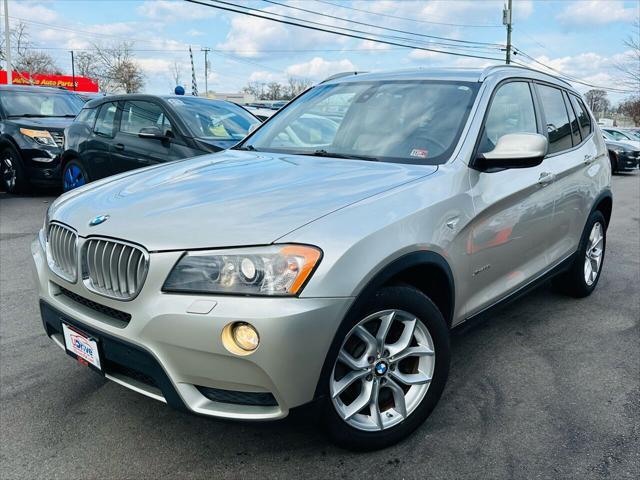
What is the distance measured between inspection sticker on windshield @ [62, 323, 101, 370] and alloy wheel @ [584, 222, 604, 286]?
382cm

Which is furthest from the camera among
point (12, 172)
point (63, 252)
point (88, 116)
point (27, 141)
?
point (12, 172)

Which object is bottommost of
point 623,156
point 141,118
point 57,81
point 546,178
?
point 57,81

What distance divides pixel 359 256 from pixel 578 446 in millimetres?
1443

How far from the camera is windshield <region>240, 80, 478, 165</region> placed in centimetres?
313

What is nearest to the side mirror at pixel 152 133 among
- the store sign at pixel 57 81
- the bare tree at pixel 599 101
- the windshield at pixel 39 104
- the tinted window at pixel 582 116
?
the tinted window at pixel 582 116

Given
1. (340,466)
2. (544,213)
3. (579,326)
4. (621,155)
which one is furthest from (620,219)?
(621,155)

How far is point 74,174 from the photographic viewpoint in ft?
26.9

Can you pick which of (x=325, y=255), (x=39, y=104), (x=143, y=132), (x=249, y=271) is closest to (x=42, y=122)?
(x=39, y=104)

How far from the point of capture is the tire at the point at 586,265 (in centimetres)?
452

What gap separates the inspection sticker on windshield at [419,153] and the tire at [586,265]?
6.72 feet

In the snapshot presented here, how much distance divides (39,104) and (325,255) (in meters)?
10.2

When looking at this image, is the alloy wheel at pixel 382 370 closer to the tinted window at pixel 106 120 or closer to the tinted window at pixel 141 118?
the tinted window at pixel 141 118

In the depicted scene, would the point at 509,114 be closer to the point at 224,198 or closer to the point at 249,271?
the point at 224,198

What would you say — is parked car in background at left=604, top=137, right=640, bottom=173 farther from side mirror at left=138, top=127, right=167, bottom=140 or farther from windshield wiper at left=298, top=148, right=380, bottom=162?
windshield wiper at left=298, top=148, right=380, bottom=162
